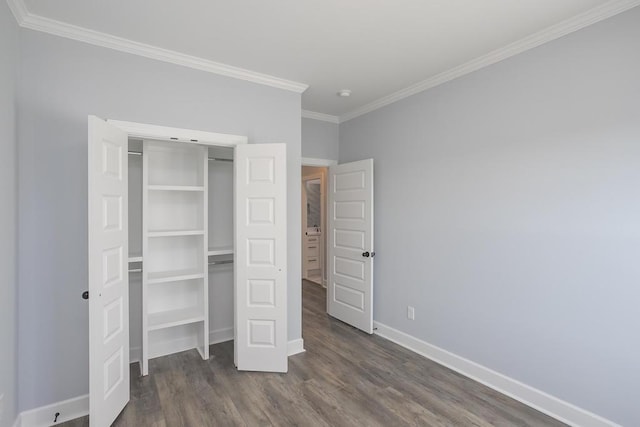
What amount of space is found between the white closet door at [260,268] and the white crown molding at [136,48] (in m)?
0.76

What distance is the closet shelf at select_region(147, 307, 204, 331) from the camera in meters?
2.91

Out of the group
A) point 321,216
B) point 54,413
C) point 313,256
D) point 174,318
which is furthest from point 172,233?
point 313,256

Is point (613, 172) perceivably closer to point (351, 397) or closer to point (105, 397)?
point (351, 397)

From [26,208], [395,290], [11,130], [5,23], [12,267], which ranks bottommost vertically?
[395,290]

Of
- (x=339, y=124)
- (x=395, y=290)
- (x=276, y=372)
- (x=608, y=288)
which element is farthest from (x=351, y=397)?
(x=339, y=124)

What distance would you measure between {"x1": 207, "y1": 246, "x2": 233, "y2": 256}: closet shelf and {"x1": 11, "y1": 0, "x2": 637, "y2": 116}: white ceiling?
1.84m

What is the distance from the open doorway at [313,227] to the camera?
21.3 ft

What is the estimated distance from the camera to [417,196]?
339cm

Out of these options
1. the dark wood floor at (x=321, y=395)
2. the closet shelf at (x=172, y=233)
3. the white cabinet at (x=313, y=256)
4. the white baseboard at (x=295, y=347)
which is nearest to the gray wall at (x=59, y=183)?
the dark wood floor at (x=321, y=395)

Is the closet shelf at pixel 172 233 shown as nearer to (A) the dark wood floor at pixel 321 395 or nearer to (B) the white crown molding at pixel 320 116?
(A) the dark wood floor at pixel 321 395

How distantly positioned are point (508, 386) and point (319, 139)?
3.44 metres

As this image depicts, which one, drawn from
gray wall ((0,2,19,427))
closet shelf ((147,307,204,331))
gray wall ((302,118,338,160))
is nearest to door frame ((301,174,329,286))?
gray wall ((302,118,338,160))

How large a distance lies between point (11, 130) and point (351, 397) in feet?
10.1

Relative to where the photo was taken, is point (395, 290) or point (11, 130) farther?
point (395, 290)
